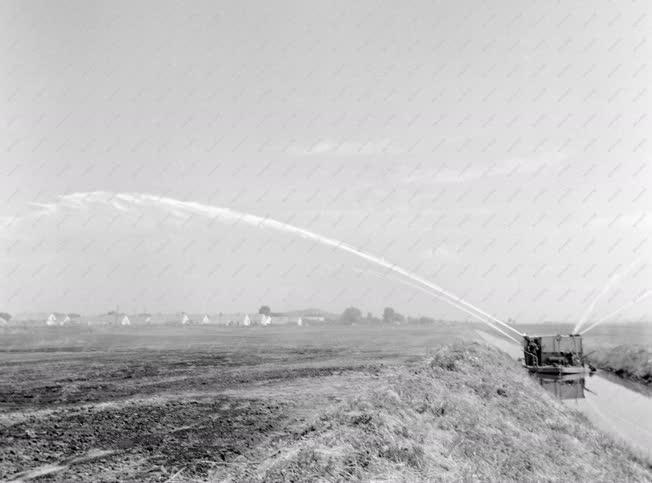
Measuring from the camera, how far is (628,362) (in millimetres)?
71000

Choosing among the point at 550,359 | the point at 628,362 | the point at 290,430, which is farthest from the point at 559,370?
the point at 290,430

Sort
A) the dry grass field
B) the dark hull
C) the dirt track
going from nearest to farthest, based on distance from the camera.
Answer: the dry grass field < the dirt track < the dark hull

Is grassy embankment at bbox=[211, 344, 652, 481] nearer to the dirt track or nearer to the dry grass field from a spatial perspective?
the dry grass field

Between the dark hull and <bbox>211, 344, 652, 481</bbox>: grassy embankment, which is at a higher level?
<bbox>211, 344, 652, 481</bbox>: grassy embankment

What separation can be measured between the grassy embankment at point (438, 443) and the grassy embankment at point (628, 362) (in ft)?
123

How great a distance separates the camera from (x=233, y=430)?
68.4 ft

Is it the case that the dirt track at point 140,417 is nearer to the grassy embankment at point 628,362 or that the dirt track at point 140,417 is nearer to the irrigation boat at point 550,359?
the irrigation boat at point 550,359

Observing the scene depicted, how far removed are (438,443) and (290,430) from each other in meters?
5.69

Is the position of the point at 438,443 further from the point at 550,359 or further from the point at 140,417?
the point at 550,359

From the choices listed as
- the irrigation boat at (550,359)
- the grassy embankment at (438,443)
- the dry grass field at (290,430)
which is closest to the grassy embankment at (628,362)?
the irrigation boat at (550,359)

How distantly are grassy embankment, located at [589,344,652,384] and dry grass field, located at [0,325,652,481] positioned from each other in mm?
35684

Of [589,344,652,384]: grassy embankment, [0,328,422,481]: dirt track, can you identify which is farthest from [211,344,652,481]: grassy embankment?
[589,344,652,384]: grassy embankment

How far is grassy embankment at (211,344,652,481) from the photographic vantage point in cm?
1578

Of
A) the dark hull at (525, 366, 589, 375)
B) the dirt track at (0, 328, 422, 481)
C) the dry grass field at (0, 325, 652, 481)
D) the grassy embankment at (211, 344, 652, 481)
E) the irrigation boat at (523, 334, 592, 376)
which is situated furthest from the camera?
the irrigation boat at (523, 334, 592, 376)
